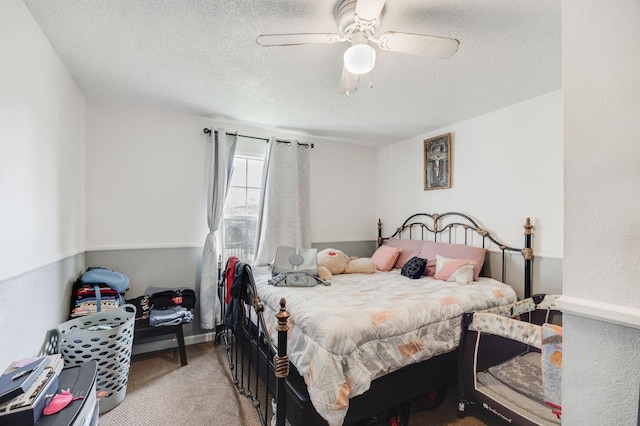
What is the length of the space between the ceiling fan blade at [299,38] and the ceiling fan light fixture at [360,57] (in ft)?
0.37

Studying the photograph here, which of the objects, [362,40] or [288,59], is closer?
[362,40]

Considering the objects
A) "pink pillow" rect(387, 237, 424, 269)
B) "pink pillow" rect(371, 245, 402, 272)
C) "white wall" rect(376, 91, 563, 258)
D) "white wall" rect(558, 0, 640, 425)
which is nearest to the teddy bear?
"pink pillow" rect(371, 245, 402, 272)

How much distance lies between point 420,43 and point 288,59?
0.92 m

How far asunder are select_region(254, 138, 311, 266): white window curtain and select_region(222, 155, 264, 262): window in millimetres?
114

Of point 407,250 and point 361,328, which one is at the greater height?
point 407,250

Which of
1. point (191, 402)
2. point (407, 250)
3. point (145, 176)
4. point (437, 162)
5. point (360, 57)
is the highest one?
point (360, 57)

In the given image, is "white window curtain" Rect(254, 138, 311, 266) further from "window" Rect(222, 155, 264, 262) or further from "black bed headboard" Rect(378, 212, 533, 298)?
"black bed headboard" Rect(378, 212, 533, 298)

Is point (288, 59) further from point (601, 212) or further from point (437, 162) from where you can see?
point (437, 162)

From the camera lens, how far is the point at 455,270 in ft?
9.05

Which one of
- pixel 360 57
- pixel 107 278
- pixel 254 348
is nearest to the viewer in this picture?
pixel 360 57

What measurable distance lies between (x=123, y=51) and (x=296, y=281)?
212cm

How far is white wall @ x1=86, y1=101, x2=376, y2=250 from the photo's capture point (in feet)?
9.25

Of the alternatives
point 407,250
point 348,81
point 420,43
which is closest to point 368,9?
point 420,43

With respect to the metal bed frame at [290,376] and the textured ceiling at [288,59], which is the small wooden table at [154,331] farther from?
the textured ceiling at [288,59]
